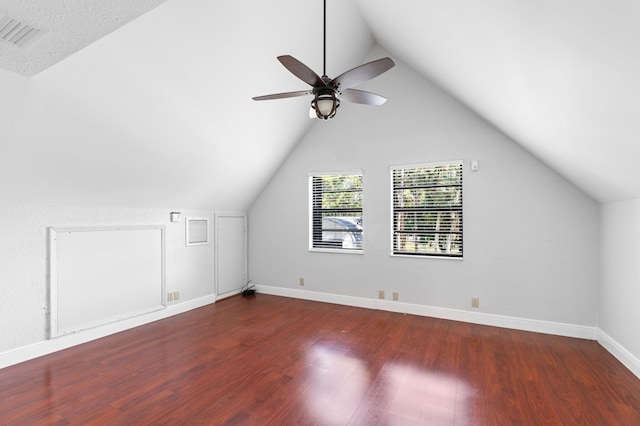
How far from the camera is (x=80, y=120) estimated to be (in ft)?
8.68

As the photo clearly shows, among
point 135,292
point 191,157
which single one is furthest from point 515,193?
point 135,292

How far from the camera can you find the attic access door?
17.5ft

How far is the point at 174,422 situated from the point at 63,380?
136 cm

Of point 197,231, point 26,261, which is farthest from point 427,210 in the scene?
point 26,261

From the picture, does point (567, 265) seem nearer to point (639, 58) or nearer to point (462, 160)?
point (462, 160)

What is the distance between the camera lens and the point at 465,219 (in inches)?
164

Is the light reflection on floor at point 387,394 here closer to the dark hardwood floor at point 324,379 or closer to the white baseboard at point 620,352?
the dark hardwood floor at point 324,379

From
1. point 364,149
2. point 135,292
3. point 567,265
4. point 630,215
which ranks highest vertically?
point 364,149

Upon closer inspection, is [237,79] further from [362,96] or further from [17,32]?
[17,32]

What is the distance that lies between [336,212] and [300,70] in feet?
10.7

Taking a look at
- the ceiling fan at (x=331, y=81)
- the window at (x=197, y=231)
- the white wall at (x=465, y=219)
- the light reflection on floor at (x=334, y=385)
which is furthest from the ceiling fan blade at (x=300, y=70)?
the window at (x=197, y=231)

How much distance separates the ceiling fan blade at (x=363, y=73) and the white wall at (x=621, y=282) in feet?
8.56

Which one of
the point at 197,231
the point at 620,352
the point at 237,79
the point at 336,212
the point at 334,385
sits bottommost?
the point at 334,385

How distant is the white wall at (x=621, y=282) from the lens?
2777mm
